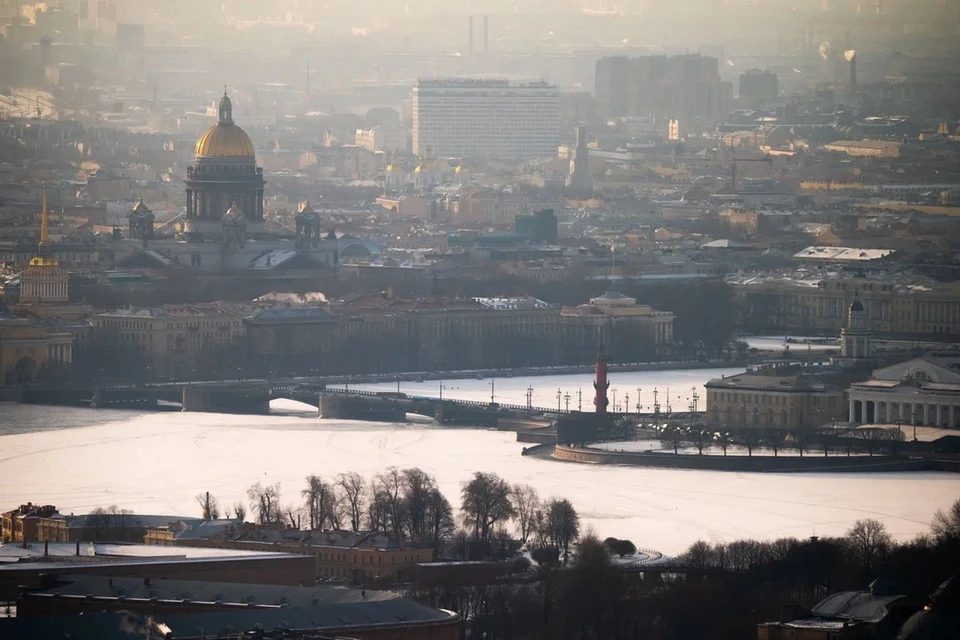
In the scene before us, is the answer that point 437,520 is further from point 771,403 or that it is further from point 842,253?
point 842,253

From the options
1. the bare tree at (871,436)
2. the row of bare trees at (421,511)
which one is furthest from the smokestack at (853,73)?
the row of bare trees at (421,511)

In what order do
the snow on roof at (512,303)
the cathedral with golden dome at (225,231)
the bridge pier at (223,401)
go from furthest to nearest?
the cathedral with golden dome at (225,231)
the snow on roof at (512,303)
the bridge pier at (223,401)

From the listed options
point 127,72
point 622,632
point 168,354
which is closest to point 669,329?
point 168,354

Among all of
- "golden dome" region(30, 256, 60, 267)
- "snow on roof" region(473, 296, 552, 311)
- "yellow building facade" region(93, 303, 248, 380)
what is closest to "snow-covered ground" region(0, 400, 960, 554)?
"yellow building facade" region(93, 303, 248, 380)

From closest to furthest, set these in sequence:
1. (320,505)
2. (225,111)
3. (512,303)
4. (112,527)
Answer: (112,527)
(320,505)
(512,303)
(225,111)

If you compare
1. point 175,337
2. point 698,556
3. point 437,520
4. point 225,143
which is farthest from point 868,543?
point 225,143

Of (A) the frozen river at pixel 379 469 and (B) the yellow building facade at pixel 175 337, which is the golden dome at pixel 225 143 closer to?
(B) the yellow building facade at pixel 175 337
